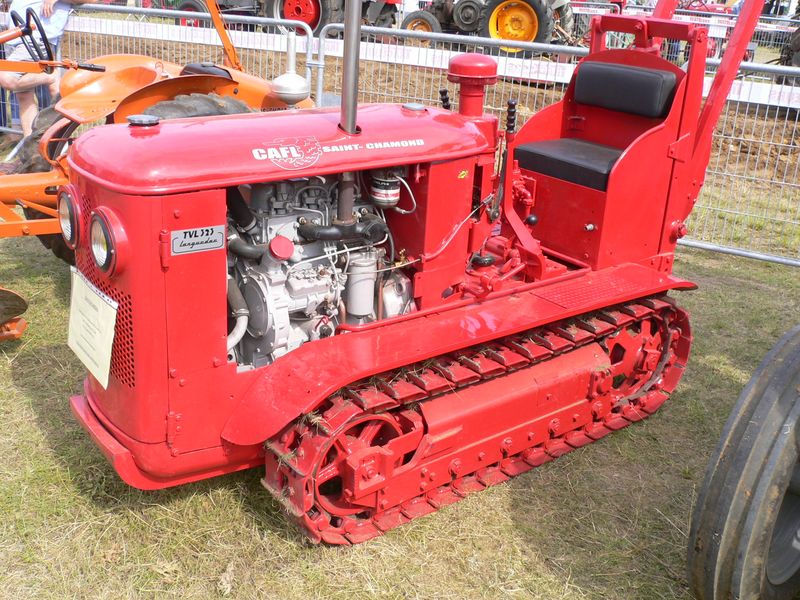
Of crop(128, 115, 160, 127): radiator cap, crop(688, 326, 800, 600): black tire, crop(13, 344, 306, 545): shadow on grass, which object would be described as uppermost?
crop(128, 115, 160, 127): radiator cap

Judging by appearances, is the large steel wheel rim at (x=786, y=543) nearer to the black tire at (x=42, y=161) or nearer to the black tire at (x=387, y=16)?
the black tire at (x=42, y=161)

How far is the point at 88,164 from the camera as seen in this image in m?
3.21

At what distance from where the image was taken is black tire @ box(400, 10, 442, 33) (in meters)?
14.0

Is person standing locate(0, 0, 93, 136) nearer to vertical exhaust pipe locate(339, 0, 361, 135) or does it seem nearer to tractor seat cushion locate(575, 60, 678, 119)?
tractor seat cushion locate(575, 60, 678, 119)

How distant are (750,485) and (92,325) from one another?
2.42 m

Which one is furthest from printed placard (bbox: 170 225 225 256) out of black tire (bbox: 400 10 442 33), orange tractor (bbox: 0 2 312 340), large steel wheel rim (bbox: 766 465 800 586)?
black tire (bbox: 400 10 442 33)

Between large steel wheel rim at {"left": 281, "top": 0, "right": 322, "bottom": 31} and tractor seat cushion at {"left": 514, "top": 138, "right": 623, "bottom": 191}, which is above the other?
large steel wheel rim at {"left": 281, "top": 0, "right": 322, "bottom": 31}

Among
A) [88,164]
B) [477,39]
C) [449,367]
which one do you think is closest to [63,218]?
[88,164]

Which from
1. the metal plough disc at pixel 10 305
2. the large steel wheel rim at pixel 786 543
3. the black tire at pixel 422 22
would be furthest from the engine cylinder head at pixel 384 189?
the black tire at pixel 422 22

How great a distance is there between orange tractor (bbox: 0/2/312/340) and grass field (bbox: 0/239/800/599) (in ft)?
3.40

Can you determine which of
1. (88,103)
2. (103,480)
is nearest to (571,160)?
(103,480)

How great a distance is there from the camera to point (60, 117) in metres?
6.00

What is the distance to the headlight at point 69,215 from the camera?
11.0 ft

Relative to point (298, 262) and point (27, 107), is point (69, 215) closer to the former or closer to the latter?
point (298, 262)
